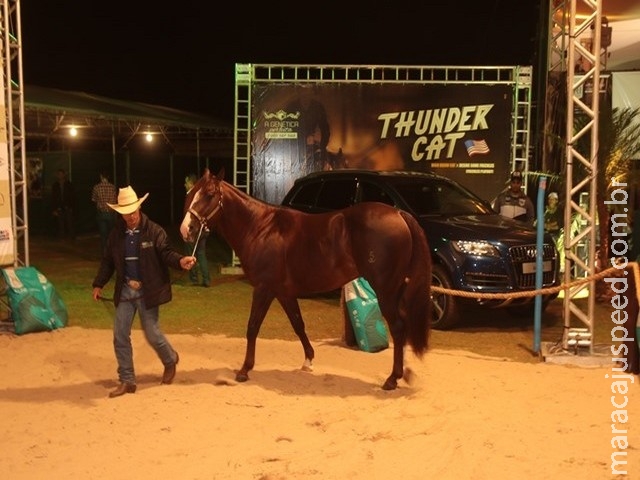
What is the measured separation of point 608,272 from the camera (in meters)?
7.51

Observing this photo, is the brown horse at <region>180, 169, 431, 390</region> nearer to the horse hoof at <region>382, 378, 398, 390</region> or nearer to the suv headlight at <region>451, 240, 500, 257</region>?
the horse hoof at <region>382, 378, 398, 390</region>

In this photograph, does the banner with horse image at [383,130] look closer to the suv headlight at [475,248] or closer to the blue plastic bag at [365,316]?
the suv headlight at [475,248]

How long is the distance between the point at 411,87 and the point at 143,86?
3926 cm

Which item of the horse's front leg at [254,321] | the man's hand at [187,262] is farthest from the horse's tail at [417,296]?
the man's hand at [187,262]

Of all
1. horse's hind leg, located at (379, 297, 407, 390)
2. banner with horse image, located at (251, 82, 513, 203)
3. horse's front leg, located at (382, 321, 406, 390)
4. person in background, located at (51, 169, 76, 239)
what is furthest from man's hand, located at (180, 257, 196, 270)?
person in background, located at (51, 169, 76, 239)

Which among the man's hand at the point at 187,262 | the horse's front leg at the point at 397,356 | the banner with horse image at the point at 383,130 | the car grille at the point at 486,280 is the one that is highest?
the banner with horse image at the point at 383,130

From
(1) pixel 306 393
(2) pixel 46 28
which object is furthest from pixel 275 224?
(2) pixel 46 28

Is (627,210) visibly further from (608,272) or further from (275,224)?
(275,224)

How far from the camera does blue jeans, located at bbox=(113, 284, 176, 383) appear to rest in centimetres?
675

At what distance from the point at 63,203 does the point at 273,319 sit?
12.9 m

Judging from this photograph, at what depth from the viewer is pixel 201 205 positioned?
286 inches

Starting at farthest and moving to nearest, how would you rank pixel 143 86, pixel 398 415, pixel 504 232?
pixel 143 86 < pixel 504 232 < pixel 398 415

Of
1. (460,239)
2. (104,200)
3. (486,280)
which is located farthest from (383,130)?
(104,200)

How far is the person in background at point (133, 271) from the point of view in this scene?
22.0ft
